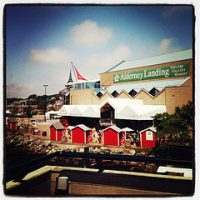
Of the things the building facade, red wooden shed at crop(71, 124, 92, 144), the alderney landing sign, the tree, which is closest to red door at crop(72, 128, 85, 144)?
red wooden shed at crop(71, 124, 92, 144)

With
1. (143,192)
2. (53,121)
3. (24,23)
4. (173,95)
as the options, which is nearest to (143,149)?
(143,192)

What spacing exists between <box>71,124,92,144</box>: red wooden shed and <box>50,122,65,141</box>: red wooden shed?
0.32 feet

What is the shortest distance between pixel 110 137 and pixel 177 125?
552mm

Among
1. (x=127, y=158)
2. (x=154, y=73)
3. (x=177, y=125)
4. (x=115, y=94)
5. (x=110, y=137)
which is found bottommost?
(x=127, y=158)

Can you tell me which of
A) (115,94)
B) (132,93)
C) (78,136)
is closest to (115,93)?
(115,94)

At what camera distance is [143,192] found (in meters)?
2.21

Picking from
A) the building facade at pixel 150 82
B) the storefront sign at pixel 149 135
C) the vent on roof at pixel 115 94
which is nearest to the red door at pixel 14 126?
the building facade at pixel 150 82

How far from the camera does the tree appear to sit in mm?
2225

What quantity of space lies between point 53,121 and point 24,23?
83 centimetres

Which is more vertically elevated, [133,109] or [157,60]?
[157,60]

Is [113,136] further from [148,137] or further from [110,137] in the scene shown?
[148,137]

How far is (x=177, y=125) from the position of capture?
224cm

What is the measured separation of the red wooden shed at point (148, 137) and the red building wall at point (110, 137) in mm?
210

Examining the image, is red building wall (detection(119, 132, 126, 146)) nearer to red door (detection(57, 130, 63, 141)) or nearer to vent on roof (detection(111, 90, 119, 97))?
vent on roof (detection(111, 90, 119, 97))
